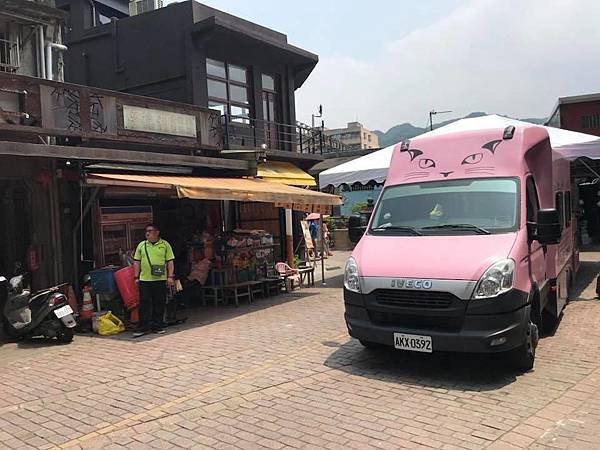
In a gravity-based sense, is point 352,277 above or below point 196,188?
below

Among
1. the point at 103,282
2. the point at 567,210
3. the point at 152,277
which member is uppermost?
the point at 567,210

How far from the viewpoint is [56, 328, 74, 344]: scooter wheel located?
8.09m

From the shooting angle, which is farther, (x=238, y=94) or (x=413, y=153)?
(x=238, y=94)

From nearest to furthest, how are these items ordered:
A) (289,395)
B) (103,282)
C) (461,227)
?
(289,395) → (461,227) → (103,282)

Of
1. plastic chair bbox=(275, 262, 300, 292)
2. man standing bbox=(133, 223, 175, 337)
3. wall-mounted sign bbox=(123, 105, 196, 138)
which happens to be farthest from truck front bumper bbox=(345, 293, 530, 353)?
wall-mounted sign bbox=(123, 105, 196, 138)

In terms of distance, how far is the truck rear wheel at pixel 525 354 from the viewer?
5.57 m

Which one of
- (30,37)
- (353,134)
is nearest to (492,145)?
(30,37)

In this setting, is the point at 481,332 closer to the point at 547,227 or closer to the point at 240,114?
the point at 547,227

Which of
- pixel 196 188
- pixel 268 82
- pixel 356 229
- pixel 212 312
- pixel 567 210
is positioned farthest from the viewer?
pixel 268 82

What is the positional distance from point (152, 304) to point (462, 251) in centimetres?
515

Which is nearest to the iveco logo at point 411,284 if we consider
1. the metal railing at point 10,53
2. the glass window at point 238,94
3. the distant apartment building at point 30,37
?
the distant apartment building at point 30,37

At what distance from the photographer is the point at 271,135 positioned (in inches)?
693

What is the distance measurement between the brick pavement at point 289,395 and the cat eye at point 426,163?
234cm

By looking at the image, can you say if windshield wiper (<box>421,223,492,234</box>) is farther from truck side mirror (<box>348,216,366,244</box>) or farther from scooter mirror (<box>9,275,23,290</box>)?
scooter mirror (<box>9,275,23,290</box>)
